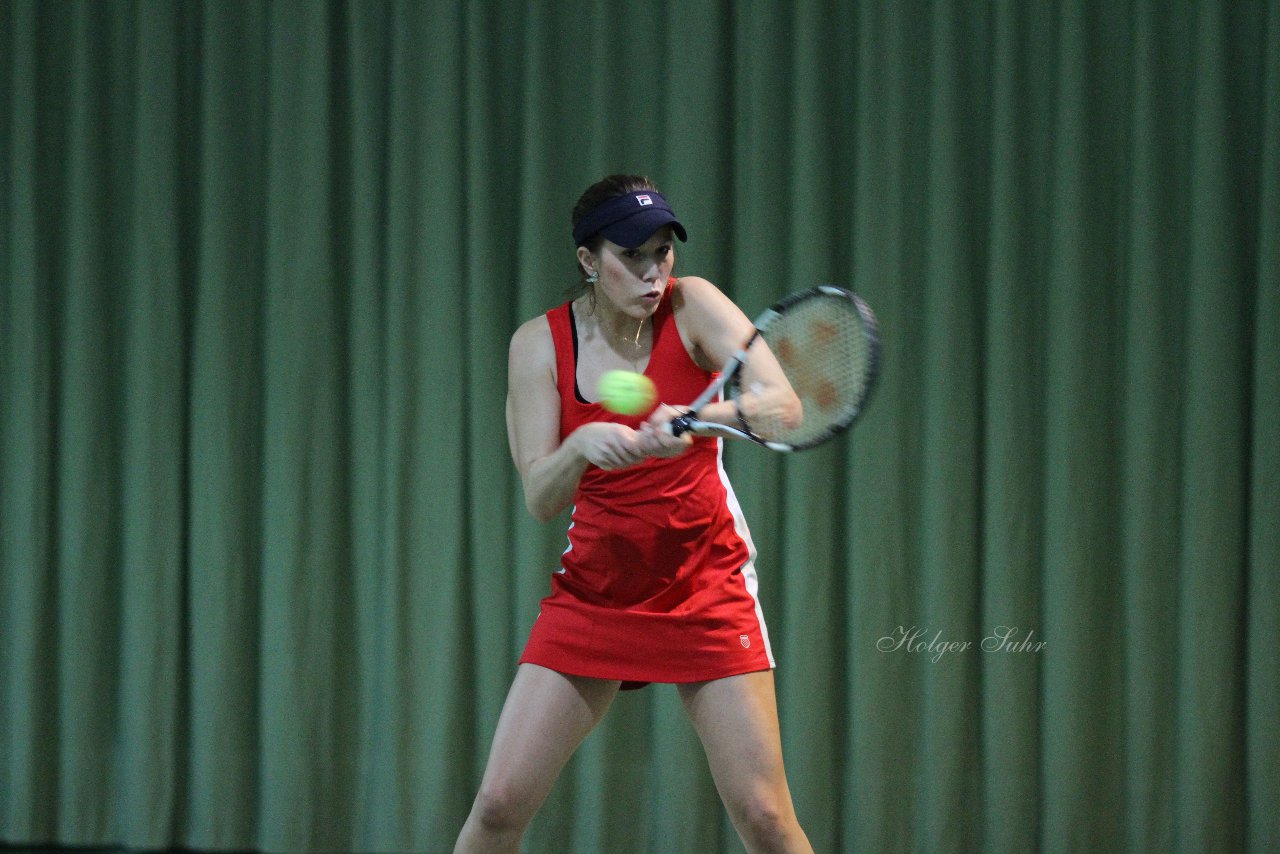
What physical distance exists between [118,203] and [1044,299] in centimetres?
292

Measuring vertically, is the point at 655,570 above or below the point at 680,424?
below

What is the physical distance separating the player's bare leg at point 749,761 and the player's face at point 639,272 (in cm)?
73

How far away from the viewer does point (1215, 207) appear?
372 cm

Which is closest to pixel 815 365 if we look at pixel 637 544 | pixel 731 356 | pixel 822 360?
pixel 822 360

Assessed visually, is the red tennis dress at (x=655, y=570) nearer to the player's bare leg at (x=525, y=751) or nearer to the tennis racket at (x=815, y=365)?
the player's bare leg at (x=525, y=751)

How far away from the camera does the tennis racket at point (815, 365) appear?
7.70ft

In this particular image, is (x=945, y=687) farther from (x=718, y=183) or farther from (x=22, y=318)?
(x=22, y=318)

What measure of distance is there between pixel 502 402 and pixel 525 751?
68.5 inches

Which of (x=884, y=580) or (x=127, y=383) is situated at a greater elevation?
(x=127, y=383)

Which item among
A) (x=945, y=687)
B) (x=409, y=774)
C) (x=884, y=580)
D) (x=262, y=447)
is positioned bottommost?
(x=409, y=774)

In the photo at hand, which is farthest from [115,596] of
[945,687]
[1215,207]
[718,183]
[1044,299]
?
[1215,207]

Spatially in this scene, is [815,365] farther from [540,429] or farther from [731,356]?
[540,429]

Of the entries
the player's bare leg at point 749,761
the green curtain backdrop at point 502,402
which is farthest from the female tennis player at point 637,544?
the green curtain backdrop at point 502,402

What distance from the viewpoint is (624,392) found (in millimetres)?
2410
